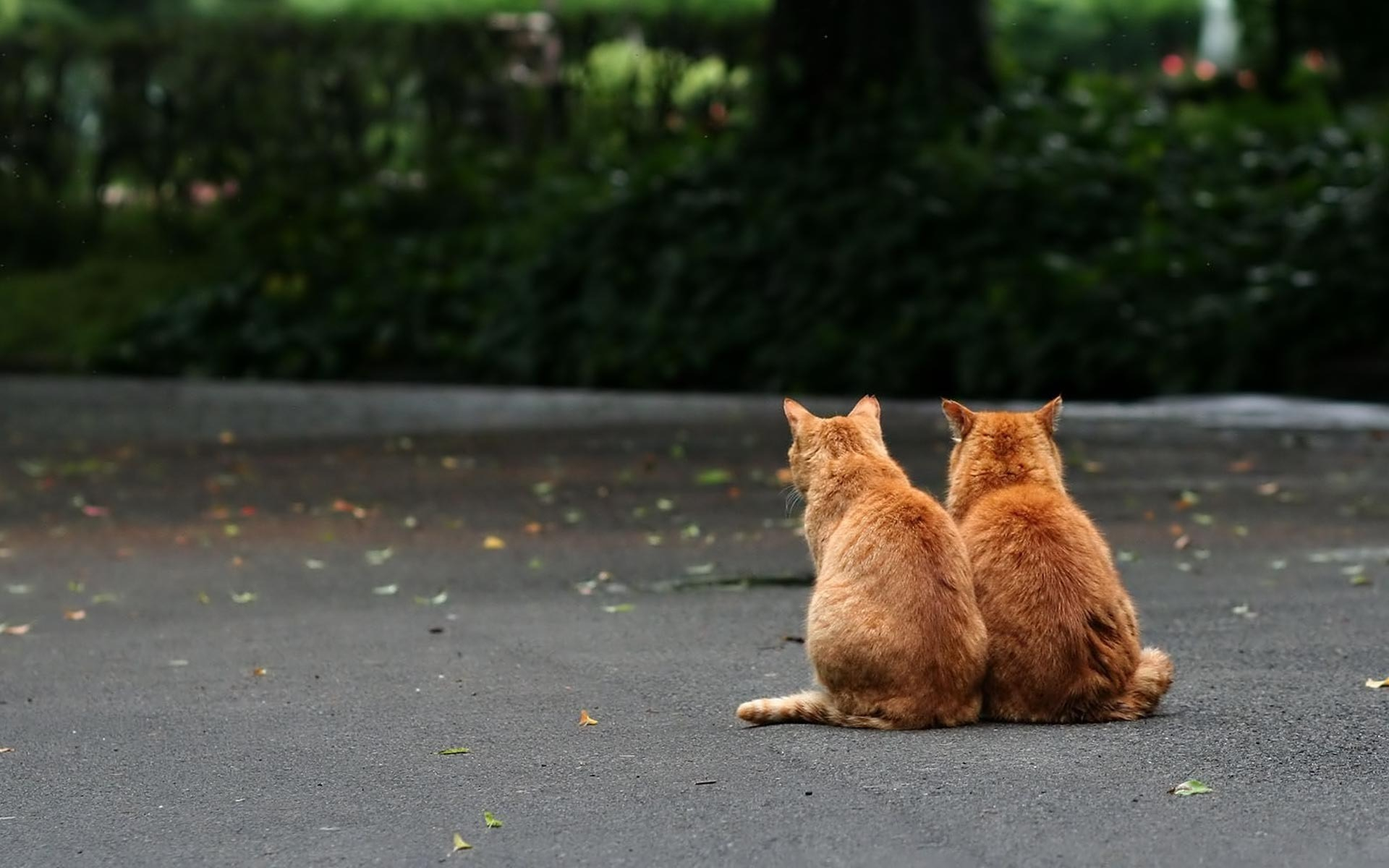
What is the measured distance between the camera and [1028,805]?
5055 millimetres

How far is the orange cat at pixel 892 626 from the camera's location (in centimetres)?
557

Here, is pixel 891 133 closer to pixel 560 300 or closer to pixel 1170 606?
pixel 560 300

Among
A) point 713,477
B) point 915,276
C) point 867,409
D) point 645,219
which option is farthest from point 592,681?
point 645,219

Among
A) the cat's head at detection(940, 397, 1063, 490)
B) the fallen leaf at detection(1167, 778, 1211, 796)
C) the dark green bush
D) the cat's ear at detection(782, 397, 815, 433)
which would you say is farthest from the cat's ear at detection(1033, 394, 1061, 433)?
the dark green bush

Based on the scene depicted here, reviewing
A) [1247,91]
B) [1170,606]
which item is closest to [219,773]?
[1170,606]

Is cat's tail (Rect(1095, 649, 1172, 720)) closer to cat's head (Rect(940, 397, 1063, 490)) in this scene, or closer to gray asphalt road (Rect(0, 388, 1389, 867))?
gray asphalt road (Rect(0, 388, 1389, 867))

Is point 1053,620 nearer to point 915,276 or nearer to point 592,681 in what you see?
point 592,681

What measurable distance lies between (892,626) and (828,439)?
0.93 meters

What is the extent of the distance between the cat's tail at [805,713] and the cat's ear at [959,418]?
96 centimetres

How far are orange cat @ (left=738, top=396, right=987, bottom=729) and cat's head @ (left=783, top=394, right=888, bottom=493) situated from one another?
25 centimetres

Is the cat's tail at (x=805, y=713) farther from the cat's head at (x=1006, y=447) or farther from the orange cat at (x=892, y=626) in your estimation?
the cat's head at (x=1006, y=447)

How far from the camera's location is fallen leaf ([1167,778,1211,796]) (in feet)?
16.9

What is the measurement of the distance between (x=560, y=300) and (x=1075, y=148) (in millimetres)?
Answer: 4980

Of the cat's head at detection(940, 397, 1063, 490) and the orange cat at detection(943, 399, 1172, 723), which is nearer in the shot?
the orange cat at detection(943, 399, 1172, 723)
